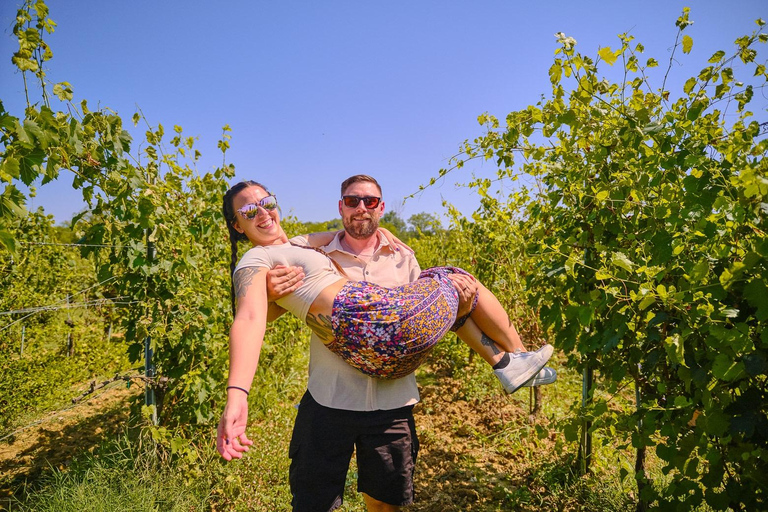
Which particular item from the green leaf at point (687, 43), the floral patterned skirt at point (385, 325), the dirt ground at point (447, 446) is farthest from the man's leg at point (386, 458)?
the green leaf at point (687, 43)

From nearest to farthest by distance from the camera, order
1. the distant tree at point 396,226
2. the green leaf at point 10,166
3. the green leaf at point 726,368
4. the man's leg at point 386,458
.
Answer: the green leaf at point 726,368, the green leaf at point 10,166, the man's leg at point 386,458, the distant tree at point 396,226

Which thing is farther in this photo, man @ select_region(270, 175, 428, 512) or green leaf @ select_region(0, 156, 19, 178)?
man @ select_region(270, 175, 428, 512)

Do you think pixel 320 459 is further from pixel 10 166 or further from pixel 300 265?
pixel 10 166

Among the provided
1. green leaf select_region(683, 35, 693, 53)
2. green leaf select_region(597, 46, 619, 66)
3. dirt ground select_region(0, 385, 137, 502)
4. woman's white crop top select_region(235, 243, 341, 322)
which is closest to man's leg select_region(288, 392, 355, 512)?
woman's white crop top select_region(235, 243, 341, 322)

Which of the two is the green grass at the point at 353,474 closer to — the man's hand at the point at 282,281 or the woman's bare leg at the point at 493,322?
the woman's bare leg at the point at 493,322

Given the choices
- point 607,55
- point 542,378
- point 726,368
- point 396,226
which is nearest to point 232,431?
point 542,378

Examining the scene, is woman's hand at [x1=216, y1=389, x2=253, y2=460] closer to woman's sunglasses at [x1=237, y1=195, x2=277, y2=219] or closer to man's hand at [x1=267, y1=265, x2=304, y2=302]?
man's hand at [x1=267, y1=265, x2=304, y2=302]

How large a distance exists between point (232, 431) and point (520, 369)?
1269 millimetres

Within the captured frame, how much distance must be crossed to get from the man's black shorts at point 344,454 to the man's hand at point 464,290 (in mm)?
509

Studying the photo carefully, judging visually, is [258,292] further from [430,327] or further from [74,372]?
[74,372]

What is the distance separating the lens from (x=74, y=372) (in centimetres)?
473

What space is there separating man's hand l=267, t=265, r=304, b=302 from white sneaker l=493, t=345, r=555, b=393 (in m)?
0.99

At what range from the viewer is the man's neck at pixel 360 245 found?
6.92 feet

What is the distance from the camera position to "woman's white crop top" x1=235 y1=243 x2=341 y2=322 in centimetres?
181
